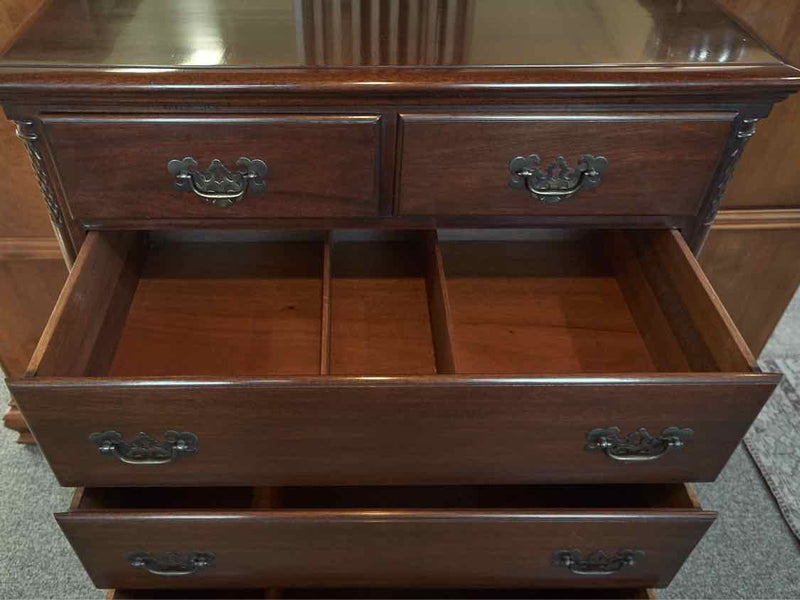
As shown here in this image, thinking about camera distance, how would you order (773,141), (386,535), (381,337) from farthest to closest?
1. (773,141)
2. (381,337)
3. (386,535)

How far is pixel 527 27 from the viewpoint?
2.34 ft

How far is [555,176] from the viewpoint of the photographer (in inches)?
27.2

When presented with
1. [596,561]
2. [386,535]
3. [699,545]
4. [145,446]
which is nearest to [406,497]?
[386,535]

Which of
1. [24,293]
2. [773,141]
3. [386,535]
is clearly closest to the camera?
[386,535]

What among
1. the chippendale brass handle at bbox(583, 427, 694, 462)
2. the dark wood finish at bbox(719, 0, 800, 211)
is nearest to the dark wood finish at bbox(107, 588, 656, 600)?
the chippendale brass handle at bbox(583, 427, 694, 462)

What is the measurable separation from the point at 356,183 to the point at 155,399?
0.28 metres

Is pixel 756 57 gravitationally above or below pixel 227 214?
above

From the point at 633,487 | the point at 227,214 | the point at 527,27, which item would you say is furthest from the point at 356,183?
the point at 633,487

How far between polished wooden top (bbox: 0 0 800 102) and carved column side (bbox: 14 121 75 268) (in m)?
0.03

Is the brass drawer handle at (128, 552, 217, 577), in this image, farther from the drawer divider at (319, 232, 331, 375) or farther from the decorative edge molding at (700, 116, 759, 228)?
the decorative edge molding at (700, 116, 759, 228)

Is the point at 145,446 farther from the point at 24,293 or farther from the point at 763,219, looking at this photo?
the point at 763,219

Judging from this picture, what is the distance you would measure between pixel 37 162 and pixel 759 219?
99cm

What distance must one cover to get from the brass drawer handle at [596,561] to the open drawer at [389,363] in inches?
4.6

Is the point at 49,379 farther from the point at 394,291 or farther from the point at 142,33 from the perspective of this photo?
the point at 394,291
